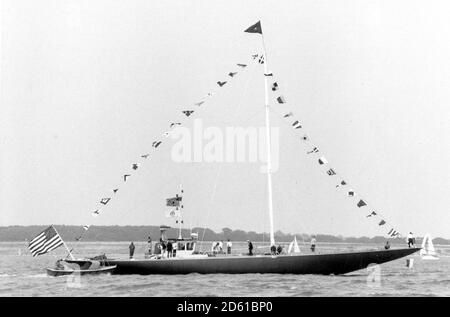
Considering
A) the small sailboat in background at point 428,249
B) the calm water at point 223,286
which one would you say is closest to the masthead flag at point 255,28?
the calm water at point 223,286

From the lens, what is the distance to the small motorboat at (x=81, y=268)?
125 ft

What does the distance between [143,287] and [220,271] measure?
20.6 ft

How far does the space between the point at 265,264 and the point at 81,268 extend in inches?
481

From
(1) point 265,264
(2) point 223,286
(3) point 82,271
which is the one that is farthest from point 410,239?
(3) point 82,271

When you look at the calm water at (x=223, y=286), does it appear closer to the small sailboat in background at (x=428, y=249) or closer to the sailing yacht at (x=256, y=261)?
the sailing yacht at (x=256, y=261)

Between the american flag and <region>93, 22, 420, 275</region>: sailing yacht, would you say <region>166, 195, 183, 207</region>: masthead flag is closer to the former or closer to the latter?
<region>93, 22, 420, 275</region>: sailing yacht

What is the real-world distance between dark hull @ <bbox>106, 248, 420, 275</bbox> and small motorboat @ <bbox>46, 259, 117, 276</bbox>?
1.79 ft

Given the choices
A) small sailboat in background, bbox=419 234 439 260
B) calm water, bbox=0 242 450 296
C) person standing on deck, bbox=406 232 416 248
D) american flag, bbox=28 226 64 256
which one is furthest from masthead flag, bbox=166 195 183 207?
small sailboat in background, bbox=419 234 439 260
